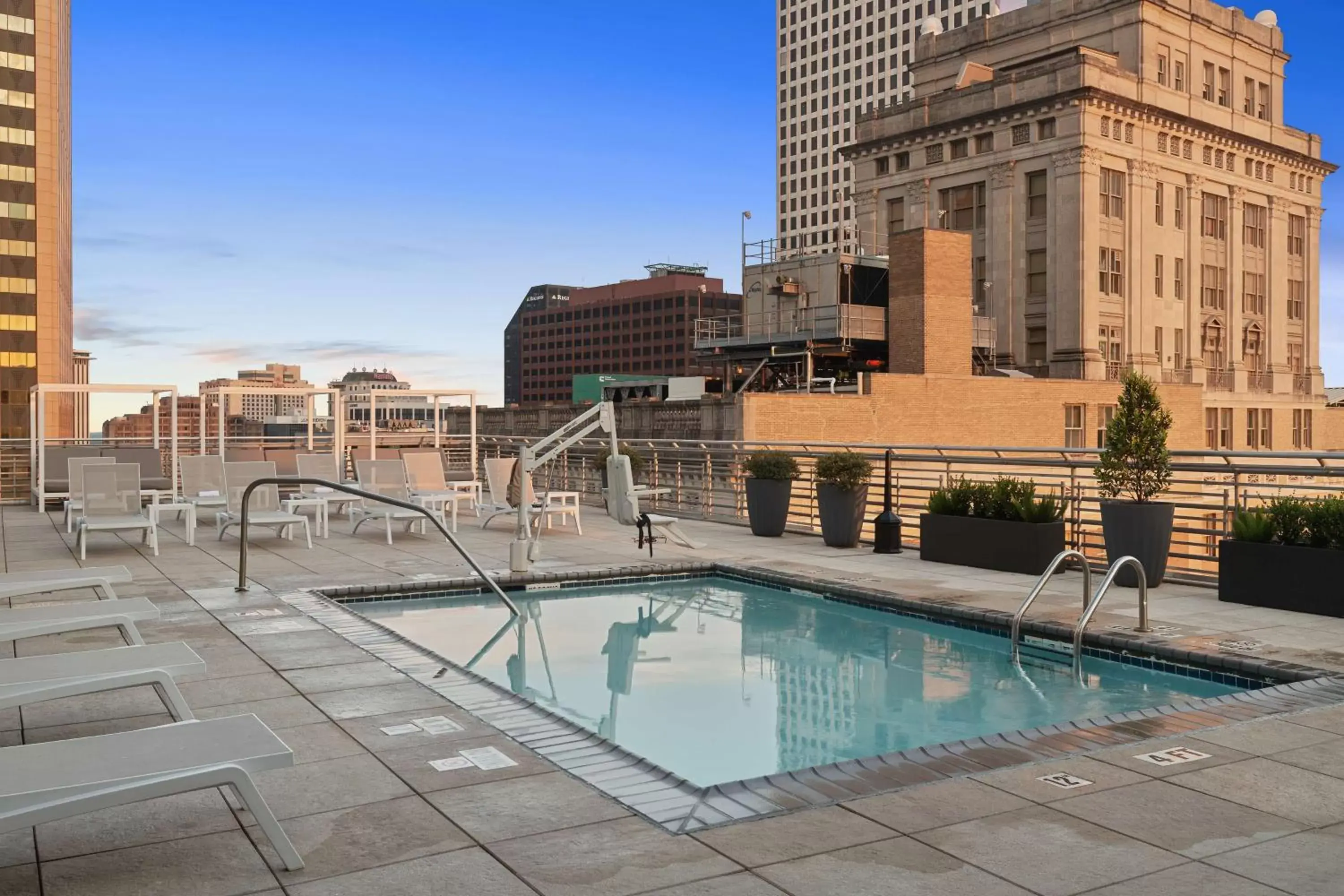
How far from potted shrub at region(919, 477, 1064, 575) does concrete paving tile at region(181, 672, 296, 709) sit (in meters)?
7.83

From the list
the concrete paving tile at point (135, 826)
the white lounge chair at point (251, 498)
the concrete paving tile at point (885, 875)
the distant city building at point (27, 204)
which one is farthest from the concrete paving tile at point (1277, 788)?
the distant city building at point (27, 204)

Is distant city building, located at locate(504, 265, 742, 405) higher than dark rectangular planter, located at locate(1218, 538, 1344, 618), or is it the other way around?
distant city building, located at locate(504, 265, 742, 405)

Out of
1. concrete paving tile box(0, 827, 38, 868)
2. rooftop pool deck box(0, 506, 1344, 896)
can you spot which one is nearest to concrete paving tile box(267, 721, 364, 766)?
rooftop pool deck box(0, 506, 1344, 896)

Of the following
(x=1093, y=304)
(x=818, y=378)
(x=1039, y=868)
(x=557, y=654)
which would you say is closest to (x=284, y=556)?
(x=557, y=654)

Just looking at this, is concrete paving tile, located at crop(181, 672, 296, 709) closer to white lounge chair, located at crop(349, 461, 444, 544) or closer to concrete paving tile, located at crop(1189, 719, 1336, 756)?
concrete paving tile, located at crop(1189, 719, 1336, 756)

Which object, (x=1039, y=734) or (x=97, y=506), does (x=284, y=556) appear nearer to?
(x=97, y=506)

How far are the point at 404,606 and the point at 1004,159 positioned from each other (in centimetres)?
5009

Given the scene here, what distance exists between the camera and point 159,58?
3522 cm

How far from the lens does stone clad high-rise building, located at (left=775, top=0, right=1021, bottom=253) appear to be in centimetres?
11088

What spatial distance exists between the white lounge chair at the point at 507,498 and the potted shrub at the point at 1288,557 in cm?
872

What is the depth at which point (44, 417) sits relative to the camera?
2053 centimetres

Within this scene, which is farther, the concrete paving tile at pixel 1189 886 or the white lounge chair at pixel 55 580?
the white lounge chair at pixel 55 580

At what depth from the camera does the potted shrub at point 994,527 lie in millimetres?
11820

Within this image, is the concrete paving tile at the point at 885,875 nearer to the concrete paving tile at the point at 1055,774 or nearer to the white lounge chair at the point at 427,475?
the concrete paving tile at the point at 1055,774
